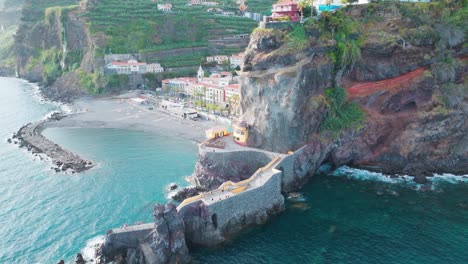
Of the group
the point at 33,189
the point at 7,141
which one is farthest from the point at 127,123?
the point at 33,189

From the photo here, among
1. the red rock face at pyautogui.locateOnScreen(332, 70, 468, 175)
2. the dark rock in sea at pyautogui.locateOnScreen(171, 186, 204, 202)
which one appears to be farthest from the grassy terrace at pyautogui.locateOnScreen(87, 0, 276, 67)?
the dark rock in sea at pyautogui.locateOnScreen(171, 186, 204, 202)

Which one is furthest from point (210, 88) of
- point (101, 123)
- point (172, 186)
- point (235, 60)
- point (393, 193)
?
point (393, 193)

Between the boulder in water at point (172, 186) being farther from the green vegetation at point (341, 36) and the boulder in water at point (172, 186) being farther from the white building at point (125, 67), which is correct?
the white building at point (125, 67)

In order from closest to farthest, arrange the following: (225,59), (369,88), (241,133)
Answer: (241,133), (369,88), (225,59)

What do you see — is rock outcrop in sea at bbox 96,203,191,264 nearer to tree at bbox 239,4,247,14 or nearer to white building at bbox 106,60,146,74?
white building at bbox 106,60,146,74

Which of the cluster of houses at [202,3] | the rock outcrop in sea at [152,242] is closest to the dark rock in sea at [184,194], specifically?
the rock outcrop in sea at [152,242]

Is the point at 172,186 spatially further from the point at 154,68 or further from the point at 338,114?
the point at 154,68
